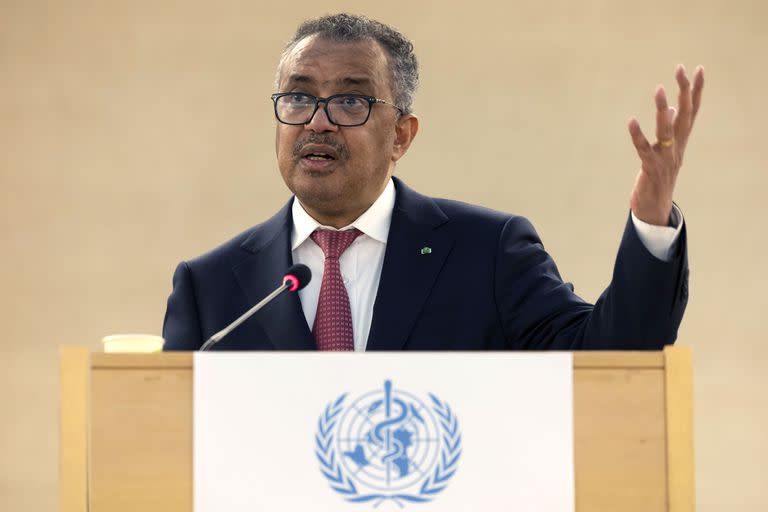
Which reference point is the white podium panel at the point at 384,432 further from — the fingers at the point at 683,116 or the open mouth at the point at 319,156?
the open mouth at the point at 319,156

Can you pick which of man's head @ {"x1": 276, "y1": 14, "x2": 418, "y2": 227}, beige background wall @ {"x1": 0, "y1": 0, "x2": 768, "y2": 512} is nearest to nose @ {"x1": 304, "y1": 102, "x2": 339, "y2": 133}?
man's head @ {"x1": 276, "y1": 14, "x2": 418, "y2": 227}

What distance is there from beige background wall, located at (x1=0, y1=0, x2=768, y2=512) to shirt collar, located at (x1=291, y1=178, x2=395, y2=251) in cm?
233

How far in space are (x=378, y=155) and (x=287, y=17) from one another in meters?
2.64

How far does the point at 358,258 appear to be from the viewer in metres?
2.80

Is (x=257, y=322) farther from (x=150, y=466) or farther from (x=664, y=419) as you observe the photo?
(x=664, y=419)

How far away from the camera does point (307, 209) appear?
2.87m

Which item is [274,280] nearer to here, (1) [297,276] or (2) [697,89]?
(1) [297,276]

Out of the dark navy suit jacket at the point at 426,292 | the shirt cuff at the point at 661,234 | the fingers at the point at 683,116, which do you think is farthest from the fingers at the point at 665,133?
the dark navy suit jacket at the point at 426,292

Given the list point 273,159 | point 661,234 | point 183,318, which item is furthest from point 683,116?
point 273,159

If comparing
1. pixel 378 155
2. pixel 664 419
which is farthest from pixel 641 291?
pixel 378 155

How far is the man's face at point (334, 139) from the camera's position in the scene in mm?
2766

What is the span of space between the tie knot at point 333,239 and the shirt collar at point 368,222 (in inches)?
0.5

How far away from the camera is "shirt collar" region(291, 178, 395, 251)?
283cm

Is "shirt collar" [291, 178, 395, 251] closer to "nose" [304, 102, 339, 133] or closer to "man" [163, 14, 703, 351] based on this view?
"man" [163, 14, 703, 351]
